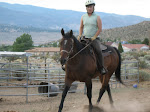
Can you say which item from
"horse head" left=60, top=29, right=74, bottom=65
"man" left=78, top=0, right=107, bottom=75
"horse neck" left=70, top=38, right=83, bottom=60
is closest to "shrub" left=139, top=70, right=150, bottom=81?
"man" left=78, top=0, right=107, bottom=75

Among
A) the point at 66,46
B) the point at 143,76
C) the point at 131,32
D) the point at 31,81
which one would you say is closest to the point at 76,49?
the point at 66,46

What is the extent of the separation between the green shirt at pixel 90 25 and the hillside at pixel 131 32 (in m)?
83.4

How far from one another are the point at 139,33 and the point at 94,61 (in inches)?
3488

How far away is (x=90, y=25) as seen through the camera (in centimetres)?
617

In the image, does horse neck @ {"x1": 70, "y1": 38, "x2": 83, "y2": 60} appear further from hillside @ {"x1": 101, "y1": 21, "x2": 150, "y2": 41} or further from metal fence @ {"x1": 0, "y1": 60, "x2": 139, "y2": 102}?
hillside @ {"x1": 101, "y1": 21, "x2": 150, "y2": 41}

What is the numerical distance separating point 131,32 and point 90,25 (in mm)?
90553

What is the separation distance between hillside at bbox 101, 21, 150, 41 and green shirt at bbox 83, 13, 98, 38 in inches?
3284

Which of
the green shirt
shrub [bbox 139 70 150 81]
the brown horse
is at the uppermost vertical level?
the green shirt

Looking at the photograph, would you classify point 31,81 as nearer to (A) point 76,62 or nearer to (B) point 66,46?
(A) point 76,62

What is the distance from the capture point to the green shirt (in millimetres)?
6109

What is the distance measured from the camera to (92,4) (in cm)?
601

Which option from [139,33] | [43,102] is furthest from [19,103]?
[139,33]

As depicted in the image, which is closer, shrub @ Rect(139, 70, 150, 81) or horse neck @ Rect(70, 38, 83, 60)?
horse neck @ Rect(70, 38, 83, 60)

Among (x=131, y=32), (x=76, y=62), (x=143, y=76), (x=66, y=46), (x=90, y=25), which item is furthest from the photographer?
(x=131, y=32)
